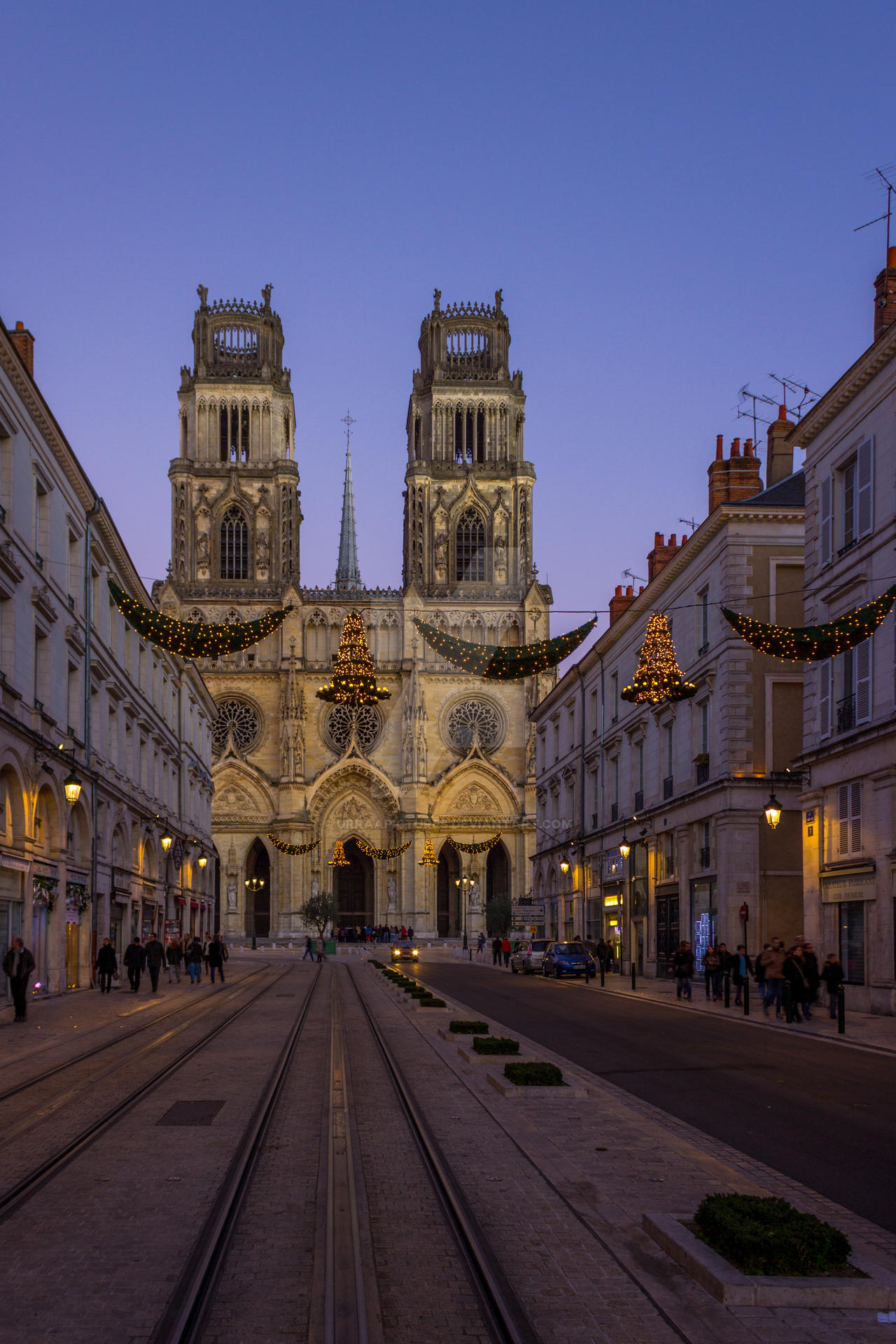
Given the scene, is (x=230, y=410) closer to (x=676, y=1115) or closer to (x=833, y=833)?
(x=833, y=833)

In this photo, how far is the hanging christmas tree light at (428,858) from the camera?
3307 inches

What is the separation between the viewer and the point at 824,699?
30375mm

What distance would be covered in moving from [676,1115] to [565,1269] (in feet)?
20.1

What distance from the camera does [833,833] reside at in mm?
29359

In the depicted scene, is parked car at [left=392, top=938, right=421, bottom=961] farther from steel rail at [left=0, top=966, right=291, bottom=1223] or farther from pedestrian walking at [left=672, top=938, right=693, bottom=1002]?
steel rail at [left=0, top=966, right=291, bottom=1223]

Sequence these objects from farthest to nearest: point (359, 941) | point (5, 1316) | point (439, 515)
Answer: point (439, 515)
point (359, 941)
point (5, 1316)

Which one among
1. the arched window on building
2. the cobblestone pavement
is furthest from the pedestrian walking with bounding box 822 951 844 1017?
the arched window on building

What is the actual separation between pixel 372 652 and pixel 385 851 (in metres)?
17.0

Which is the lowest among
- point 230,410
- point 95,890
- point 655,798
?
point 95,890

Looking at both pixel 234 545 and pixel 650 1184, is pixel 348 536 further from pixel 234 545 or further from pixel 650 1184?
pixel 650 1184

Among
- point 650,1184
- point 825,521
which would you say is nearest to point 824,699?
point 825,521

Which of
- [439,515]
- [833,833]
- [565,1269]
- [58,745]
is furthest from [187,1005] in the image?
[439,515]

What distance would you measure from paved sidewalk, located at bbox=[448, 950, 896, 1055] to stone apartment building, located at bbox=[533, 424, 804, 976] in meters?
1.93

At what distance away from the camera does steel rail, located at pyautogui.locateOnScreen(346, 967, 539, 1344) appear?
620 cm
